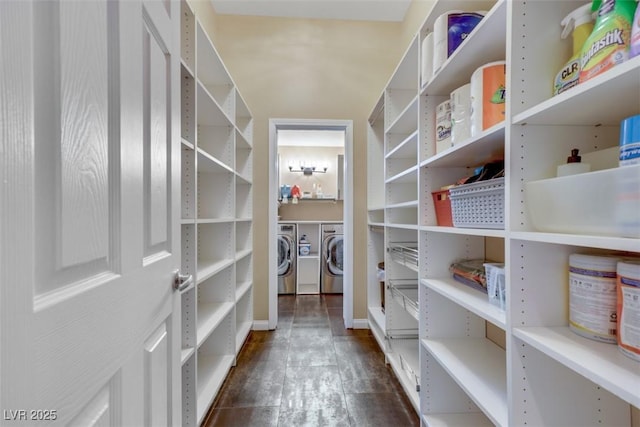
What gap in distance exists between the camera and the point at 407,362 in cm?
193

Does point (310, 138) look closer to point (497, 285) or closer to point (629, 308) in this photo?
point (497, 285)

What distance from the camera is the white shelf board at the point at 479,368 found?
98cm

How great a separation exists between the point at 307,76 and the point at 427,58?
5.92ft

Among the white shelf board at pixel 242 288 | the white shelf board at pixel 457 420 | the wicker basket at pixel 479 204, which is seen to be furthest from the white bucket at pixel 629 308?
the white shelf board at pixel 242 288

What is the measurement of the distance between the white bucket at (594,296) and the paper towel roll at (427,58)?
3.52 ft

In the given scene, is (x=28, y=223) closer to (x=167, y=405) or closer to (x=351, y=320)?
(x=167, y=405)

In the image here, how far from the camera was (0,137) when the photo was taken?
1.18ft

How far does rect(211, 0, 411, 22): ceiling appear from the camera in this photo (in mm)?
2744

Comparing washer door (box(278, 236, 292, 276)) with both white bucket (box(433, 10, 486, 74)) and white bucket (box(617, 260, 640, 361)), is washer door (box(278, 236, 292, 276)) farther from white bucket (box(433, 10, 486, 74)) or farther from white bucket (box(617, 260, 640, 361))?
white bucket (box(617, 260, 640, 361))

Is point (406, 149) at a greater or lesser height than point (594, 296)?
greater

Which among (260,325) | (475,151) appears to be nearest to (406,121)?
(475,151)

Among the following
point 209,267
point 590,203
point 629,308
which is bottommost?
point 209,267

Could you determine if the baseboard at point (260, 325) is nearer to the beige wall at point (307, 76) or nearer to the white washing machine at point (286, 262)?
the beige wall at point (307, 76)

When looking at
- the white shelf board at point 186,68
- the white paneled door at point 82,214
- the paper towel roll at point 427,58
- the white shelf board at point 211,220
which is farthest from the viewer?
the white shelf board at point 211,220
